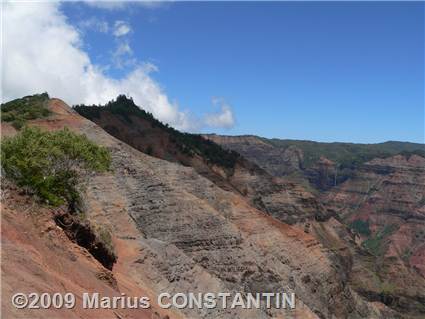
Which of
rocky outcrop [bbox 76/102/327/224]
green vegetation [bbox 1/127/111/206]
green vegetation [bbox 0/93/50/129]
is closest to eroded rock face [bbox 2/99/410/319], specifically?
green vegetation [bbox 0/93/50/129]

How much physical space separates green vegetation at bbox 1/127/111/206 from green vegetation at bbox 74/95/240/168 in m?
69.1

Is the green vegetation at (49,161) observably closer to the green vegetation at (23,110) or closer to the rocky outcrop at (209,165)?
the green vegetation at (23,110)

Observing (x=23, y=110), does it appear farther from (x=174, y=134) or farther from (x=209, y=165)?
(x=174, y=134)

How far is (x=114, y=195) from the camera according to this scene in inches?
1857

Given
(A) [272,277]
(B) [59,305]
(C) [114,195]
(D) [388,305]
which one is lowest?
(D) [388,305]

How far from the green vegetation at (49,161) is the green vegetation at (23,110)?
22749mm

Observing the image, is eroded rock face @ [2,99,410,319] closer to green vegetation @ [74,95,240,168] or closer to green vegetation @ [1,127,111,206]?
green vegetation @ [1,127,111,206]

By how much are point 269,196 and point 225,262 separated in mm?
65886

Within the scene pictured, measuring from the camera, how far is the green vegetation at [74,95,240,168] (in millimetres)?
104925

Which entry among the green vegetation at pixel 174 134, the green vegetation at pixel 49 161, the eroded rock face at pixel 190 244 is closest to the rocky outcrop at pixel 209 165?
the green vegetation at pixel 174 134

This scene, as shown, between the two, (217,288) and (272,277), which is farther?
(272,277)

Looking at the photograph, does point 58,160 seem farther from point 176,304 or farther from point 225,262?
point 225,262

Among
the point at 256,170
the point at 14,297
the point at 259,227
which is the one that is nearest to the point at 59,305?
the point at 14,297

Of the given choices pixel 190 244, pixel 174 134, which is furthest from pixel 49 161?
pixel 174 134
